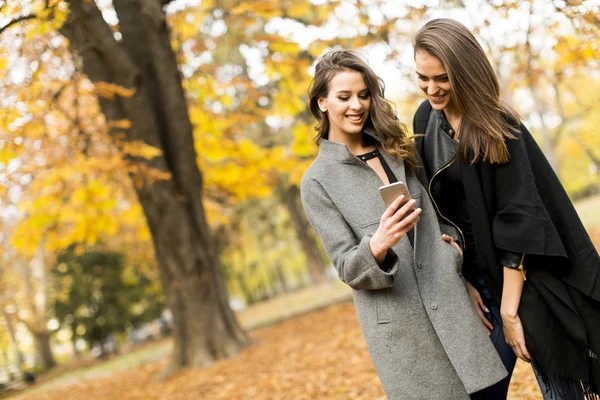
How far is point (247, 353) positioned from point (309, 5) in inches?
245

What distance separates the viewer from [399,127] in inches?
103

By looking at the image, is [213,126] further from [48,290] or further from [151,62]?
[48,290]

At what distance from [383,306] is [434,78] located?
1.04m

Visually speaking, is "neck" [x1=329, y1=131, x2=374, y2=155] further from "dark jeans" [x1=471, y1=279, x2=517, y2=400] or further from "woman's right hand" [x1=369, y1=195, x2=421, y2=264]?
"dark jeans" [x1=471, y1=279, x2=517, y2=400]

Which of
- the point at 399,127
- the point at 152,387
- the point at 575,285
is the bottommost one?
the point at 152,387

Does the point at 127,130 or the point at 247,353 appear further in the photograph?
the point at 247,353

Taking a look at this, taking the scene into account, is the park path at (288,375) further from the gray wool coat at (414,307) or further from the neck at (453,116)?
the neck at (453,116)

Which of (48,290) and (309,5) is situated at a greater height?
(309,5)

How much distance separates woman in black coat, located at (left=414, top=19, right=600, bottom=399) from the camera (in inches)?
90.8

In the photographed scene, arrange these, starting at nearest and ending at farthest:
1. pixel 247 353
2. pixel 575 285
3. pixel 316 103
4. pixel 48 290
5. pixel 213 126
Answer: pixel 575 285 → pixel 316 103 → pixel 247 353 → pixel 213 126 → pixel 48 290

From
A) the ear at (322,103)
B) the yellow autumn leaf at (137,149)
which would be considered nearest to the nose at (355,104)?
the ear at (322,103)

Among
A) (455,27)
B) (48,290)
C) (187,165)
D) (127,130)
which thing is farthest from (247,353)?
(48,290)

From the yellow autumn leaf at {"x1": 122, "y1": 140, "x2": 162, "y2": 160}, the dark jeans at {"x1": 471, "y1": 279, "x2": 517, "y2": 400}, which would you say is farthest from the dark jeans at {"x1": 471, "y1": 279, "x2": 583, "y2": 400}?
the yellow autumn leaf at {"x1": 122, "y1": 140, "x2": 162, "y2": 160}

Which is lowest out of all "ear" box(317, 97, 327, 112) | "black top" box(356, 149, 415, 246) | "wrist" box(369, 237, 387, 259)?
"wrist" box(369, 237, 387, 259)
